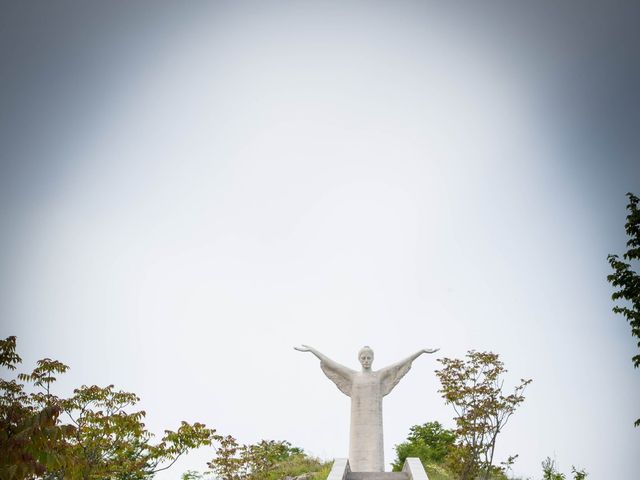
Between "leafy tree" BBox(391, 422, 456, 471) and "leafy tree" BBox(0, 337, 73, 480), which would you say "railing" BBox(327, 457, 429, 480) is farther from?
"leafy tree" BBox(391, 422, 456, 471)

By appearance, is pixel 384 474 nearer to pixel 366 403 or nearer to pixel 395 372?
pixel 366 403

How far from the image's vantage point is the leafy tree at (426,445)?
2608 centimetres

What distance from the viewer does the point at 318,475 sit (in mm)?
21891

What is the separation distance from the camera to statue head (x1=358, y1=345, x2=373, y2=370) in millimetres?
18016

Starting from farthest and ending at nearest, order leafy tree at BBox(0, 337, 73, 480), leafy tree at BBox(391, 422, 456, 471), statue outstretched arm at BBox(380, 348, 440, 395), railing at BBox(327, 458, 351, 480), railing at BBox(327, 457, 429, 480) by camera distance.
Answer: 1. leafy tree at BBox(391, 422, 456, 471)
2. statue outstretched arm at BBox(380, 348, 440, 395)
3. railing at BBox(327, 457, 429, 480)
4. railing at BBox(327, 458, 351, 480)
5. leafy tree at BBox(0, 337, 73, 480)

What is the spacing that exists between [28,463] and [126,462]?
445 inches

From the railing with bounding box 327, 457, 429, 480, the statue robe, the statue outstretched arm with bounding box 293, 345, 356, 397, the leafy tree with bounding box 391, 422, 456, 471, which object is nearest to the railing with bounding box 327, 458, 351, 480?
the railing with bounding box 327, 457, 429, 480

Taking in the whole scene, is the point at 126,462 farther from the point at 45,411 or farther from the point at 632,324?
the point at 632,324

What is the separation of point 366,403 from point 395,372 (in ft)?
4.03

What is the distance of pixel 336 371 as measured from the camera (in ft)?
59.3

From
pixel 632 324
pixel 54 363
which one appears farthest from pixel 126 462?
pixel 632 324

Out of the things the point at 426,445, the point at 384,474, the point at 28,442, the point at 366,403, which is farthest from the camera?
the point at 426,445

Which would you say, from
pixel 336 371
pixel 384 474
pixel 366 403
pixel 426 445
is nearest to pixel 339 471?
pixel 384 474

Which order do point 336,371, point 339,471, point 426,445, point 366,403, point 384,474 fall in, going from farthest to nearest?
1. point 426,445
2. point 336,371
3. point 366,403
4. point 384,474
5. point 339,471
